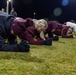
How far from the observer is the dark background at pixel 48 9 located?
39.7 metres

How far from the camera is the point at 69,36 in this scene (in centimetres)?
1124

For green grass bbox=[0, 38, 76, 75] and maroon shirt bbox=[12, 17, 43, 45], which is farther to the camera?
maroon shirt bbox=[12, 17, 43, 45]

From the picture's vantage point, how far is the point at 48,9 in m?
42.0

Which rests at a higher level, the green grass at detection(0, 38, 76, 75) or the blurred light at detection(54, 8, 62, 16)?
the green grass at detection(0, 38, 76, 75)

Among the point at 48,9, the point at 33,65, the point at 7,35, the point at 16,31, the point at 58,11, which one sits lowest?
the point at 58,11

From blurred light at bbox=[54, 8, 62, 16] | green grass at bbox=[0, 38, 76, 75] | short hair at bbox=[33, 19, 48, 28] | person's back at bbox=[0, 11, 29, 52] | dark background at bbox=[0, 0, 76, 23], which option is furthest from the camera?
blurred light at bbox=[54, 8, 62, 16]

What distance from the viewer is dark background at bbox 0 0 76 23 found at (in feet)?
130

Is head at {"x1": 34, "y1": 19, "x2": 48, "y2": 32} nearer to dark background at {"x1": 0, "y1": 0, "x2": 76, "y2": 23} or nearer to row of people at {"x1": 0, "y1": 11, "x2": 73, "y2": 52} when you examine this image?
row of people at {"x1": 0, "y1": 11, "x2": 73, "y2": 52}

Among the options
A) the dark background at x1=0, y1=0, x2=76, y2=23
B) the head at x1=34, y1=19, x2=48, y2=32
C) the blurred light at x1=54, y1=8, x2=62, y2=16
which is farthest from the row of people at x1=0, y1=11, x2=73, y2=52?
the blurred light at x1=54, y1=8, x2=62, y2=16

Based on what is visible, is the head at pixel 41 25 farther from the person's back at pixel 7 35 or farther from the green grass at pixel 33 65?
the green grass at pixel 33 65

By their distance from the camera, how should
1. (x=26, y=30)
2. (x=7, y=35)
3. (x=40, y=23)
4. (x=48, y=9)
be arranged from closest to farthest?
(x=7, y=35) → (x=40, y=23) → (x=26, y=30) → (x=48, y=9)

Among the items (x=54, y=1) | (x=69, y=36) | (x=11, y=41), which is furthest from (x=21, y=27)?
(x=54, y=1)

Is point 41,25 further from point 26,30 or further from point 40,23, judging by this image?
point 26,30

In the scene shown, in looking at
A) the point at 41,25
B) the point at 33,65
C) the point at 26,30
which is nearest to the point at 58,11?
the point at 26,30
